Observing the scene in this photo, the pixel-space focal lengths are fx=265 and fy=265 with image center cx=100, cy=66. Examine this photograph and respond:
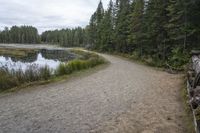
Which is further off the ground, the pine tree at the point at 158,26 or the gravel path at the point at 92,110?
the pine tree at the point at 158,26

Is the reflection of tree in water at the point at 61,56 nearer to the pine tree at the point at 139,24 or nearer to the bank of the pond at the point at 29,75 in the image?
the pine tree at the point at 139,24

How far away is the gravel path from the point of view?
20.9ft

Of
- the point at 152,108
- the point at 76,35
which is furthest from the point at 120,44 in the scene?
the point at 76,35

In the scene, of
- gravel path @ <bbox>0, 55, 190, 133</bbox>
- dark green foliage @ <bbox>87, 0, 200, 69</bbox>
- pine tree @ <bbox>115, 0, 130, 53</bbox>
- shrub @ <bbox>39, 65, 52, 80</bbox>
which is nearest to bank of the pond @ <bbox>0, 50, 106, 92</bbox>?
shrub @ <bbox>39, 65, 52, 80</bbox>

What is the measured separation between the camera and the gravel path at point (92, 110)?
6379 millimetres

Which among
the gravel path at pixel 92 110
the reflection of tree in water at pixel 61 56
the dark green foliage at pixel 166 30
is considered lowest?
the reflection of tree in water at pixel 61 56

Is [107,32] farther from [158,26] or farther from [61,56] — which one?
[158,26]

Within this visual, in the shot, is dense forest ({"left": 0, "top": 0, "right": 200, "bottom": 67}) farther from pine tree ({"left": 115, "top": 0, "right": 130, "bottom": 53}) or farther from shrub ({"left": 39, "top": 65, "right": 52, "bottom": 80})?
shrub ({"left": 39, "top": 65, "right": 52, "bottom": 80})

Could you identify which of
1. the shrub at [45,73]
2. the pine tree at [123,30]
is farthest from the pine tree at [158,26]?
the shrub at [45,73]

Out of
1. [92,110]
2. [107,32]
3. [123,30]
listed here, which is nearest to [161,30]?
[123,30]

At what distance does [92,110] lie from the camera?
7.88 m

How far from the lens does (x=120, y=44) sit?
42125 millimetres

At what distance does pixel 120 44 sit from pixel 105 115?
3520 cm

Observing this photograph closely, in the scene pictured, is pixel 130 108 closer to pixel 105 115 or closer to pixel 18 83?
pixel 105 115
